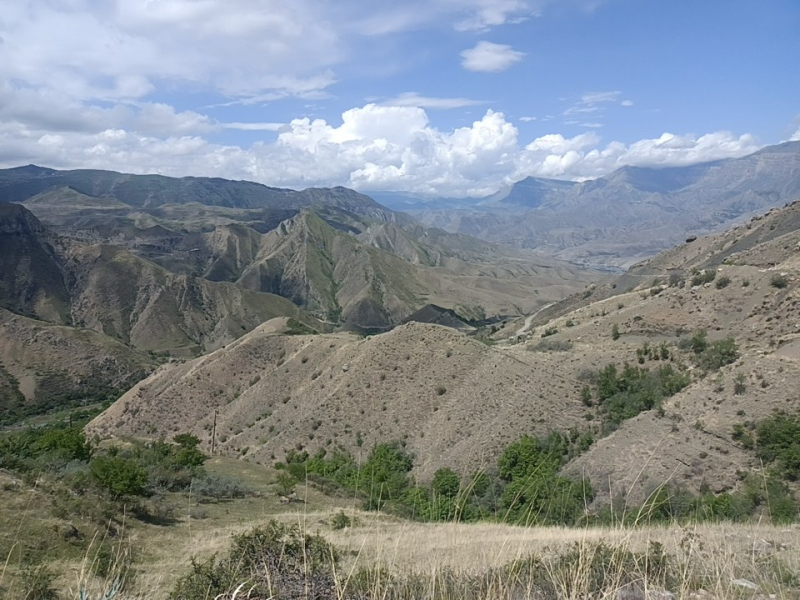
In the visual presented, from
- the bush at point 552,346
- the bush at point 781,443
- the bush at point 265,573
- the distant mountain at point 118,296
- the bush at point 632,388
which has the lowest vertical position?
the distant mountain at point 118,296

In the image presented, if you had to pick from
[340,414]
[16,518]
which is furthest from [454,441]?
[16,518]

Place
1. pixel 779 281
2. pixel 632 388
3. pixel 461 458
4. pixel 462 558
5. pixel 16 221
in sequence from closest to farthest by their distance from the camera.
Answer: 1. pixel 462 558
2. pixel 461 458
3. pixel 632 388
4. pixel 779 281
5. pixel 16 221

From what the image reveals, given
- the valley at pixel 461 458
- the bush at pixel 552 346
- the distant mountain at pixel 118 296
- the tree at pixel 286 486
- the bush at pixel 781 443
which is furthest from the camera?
the distant mountain at pixel 118 296

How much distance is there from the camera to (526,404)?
36938 millimetres

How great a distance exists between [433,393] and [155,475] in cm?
2338

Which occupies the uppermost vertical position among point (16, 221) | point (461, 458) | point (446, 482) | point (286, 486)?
point (16, 221)

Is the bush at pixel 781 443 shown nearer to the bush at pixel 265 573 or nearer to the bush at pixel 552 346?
the bush at pixel 265 573

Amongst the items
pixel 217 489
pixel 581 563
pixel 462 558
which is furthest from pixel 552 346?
pixel 581 563

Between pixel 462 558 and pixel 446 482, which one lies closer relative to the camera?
pixel 462 558

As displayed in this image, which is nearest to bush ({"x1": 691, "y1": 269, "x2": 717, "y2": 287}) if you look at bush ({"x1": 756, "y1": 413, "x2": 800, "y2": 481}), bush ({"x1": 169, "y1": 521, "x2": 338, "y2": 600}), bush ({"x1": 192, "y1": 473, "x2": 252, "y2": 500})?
bush ({"x1": 756, "y1": 413, "x2": 800, "y2": 481})

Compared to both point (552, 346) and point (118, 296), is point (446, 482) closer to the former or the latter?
point (552, 346)

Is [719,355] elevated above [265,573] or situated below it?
below

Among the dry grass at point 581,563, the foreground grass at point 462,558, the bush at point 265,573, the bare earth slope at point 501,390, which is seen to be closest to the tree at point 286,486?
the foreground grass at point 462,558

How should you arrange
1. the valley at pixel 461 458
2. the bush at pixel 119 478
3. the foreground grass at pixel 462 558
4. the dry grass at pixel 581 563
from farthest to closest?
the bush at pixel 119 478, the valley at pixel 461 458, the foreground grass at pixel 462 558, the dry grass at pixel 581 563
